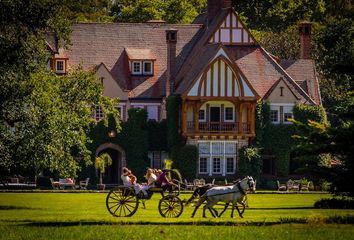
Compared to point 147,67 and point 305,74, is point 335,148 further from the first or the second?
point 305,74

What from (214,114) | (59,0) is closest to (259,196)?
(59,0)

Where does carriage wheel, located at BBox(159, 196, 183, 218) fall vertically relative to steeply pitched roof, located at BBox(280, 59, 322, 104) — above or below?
below

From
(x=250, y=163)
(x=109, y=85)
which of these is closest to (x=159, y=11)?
(x=109, y=85)

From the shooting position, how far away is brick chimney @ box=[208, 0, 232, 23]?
3472 inches

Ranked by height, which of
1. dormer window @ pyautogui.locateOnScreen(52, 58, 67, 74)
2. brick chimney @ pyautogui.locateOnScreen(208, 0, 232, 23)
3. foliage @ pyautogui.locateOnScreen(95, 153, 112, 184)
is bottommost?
foliage @ pyautogui.locateOnScreen(95, 153, 112, 184)

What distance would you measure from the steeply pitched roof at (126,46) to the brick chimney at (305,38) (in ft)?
21.4

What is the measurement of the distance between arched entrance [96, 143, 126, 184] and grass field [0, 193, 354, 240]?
103ft

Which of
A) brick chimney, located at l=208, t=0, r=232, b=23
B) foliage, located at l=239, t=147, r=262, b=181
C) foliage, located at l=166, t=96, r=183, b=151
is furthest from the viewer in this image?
brick chimney, located at l=208, t=0, r=232, b=23

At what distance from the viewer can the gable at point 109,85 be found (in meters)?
83.8

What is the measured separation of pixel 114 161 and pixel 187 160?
532 cm

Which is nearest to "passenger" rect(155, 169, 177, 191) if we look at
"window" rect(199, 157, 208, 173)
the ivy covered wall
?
"window" rect(199, 157, 208, 173)

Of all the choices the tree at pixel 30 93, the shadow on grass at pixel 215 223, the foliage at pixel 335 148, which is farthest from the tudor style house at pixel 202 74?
the shadow on grass at pixel 215 223

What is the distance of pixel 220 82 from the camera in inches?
3196

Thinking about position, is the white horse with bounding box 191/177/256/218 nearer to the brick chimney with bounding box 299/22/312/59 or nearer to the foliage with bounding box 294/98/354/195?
the foliage with bounding box 294/98/354/195
